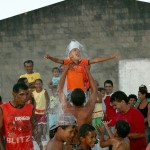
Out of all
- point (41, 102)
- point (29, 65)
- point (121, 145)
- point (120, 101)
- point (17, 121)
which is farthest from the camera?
point (41, 102)

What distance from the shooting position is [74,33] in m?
19.0

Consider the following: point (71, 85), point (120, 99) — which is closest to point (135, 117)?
point (120, 99)

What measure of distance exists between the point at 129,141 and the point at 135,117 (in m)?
0.38

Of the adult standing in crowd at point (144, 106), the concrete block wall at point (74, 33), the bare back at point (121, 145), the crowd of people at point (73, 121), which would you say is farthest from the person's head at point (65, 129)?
the concrete block wall at point (74, 33)

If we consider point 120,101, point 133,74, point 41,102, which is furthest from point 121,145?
point 133,74

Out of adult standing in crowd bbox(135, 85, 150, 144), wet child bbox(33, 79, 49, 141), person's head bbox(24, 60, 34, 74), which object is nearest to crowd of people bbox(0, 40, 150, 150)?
adult standing in crowd bbox(135, 85, 150, 144)

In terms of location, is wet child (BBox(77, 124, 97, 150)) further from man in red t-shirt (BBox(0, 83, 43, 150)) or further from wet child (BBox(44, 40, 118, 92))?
wet child (BBox(44, 40, 118, 92))

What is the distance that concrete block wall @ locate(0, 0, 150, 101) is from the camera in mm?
18828

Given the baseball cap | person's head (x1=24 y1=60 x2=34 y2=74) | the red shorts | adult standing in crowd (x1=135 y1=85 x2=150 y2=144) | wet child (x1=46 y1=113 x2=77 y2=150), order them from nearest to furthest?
wet child (x1=46 y1=113 x2=77 y2=150) < the baseball cap < adult standing in crowd (x1=135 y1=85 x2=150 y2=144) < person's head (x1=24 y1=60 x2=34 y2=74) < the red shorts

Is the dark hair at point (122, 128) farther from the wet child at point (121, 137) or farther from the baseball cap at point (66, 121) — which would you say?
the baseball cap at point (66, 121)

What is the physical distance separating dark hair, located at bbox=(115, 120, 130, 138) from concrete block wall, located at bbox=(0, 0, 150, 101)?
10470 millimetres

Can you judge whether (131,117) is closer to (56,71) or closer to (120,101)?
(120,101)

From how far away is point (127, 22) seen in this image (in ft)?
62.1

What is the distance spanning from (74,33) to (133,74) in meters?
2.11
